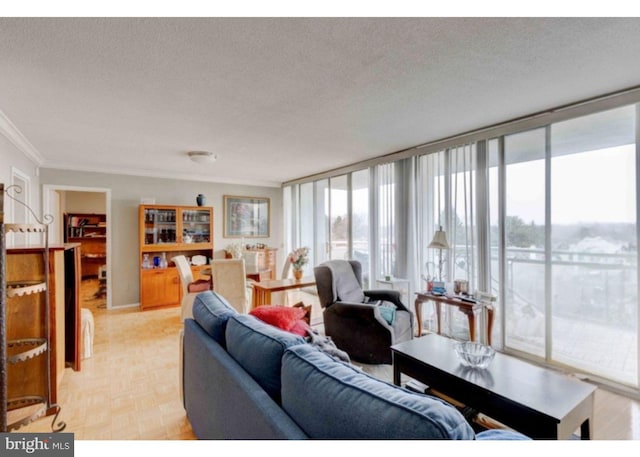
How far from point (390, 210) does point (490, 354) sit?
2.64 m

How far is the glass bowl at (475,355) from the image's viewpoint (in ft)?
6.11

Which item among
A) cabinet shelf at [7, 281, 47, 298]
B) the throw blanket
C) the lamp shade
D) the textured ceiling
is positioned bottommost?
the throw blanket

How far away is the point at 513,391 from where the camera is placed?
160 cm

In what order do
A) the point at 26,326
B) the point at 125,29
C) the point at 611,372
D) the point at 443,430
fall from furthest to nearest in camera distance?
the point at 611,372 → the point at 26,326 → the point at 125,29 → the point at 443,430

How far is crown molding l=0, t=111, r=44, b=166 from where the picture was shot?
2.79 meters

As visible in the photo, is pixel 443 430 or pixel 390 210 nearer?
pixel 443 430

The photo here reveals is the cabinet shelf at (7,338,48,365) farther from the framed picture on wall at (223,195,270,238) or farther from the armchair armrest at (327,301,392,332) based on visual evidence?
the framed picture on wall at (223,195,270,238)

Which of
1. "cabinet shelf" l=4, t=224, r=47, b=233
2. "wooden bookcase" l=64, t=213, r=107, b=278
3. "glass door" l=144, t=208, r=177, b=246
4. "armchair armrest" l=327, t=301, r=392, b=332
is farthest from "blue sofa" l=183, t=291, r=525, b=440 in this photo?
"wooden bookcase" l=64, t=213, r=107, b=278

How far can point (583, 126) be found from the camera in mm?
2643

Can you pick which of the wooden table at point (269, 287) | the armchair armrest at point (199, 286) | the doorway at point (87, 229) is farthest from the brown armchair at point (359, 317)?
the doorway at point (87, 229)

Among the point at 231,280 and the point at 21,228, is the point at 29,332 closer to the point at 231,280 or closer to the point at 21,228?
the point at 21,228
